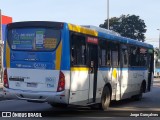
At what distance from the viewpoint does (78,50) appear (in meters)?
13.4

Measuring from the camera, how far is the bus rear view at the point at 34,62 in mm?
12750

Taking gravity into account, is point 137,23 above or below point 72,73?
above

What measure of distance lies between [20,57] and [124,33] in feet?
242

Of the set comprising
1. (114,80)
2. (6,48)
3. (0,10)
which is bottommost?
(114,80)

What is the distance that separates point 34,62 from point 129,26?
7550 cm

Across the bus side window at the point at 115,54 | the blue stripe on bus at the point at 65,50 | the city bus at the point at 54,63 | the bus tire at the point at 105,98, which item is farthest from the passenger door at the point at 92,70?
the bus side window at the point at 115,54

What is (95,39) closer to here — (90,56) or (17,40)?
(90,56)

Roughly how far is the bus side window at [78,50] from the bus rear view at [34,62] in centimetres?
51

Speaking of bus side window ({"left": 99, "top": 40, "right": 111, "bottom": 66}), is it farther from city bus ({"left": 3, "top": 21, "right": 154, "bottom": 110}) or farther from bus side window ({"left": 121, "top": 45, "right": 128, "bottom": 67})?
bus side window ({"left": 121, "top": 45, "right": 128, "bottom": 67})

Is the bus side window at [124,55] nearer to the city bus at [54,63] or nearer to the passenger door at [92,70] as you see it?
the city bus at [54,63]

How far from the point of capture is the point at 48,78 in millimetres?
12812

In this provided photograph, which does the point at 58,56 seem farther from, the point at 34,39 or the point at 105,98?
the point at 105,98

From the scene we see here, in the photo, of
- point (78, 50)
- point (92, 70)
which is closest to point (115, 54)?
point (92, 70)

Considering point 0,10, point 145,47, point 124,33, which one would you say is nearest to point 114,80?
point 145,47
